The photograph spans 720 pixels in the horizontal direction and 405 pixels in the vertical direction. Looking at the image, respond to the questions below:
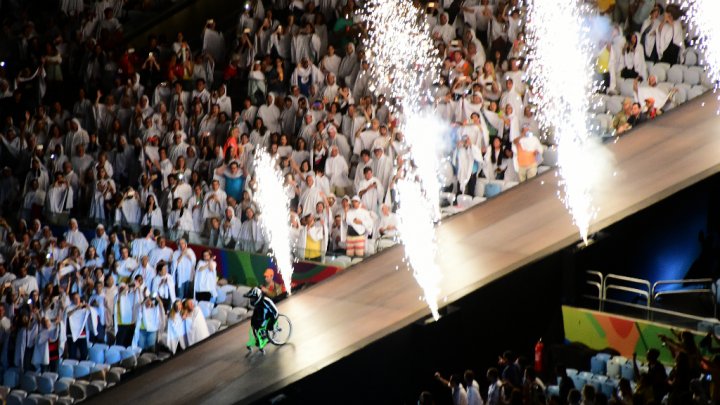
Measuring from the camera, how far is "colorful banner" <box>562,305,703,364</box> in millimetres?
19734

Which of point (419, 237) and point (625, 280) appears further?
point (419, 237)

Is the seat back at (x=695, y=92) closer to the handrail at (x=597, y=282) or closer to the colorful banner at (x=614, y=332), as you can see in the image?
the handrail at (x=597, y=282)

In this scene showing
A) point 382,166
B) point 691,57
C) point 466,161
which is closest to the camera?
point 466,161

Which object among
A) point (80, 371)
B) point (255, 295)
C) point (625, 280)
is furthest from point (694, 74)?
point (80, 371)

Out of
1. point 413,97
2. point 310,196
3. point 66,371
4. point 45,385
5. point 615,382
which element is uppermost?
point 413,97

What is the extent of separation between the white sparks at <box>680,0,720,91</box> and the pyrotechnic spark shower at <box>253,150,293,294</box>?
6814 millimetres

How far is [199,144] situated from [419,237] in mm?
5109

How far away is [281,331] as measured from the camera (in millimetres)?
20875

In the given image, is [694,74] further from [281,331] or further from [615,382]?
[281,331]

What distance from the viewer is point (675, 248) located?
22.6 metres

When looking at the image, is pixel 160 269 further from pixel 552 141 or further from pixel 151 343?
pixel 552 141

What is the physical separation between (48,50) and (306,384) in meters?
12.3

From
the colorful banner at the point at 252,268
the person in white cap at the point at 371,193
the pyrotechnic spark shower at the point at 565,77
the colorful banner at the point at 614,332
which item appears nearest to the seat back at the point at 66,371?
the colorful banner at the point at 252,268

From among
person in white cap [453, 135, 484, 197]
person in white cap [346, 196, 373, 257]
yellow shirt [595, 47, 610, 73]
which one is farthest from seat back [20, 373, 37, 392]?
yellow shirt [595, 47, 610, 73]
